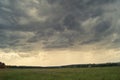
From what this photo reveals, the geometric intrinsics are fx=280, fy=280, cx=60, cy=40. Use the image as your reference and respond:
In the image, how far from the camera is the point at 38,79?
4719 cm

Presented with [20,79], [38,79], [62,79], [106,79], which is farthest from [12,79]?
[106,79]

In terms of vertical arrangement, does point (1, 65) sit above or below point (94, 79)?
above

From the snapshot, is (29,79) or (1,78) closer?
(29,79)

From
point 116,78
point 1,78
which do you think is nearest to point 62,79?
point 116,78

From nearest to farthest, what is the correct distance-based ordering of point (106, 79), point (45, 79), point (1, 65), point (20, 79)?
point (106, 79), point (45, 79), point (20, 79), point (1, 65)

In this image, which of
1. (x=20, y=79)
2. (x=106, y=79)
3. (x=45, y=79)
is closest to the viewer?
(x=106, y=79)

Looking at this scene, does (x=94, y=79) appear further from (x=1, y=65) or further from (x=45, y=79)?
(x=1, y=65)

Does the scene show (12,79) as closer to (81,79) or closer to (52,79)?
(52,79)

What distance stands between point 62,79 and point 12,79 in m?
10.4

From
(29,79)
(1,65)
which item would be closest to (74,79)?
(29,79)

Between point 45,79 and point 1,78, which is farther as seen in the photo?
point 1,78

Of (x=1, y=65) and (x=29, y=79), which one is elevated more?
(x=1, y=65)

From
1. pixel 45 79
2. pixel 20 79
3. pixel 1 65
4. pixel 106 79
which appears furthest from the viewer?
pixel 1 65

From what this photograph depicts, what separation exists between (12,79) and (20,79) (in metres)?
1.71
